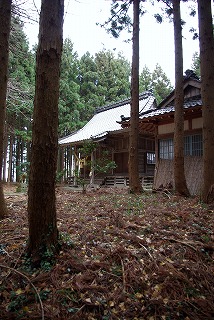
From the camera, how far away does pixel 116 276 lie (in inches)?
108

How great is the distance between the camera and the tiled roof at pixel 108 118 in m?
19.4

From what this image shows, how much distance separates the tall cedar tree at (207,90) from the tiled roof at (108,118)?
12.9 metres

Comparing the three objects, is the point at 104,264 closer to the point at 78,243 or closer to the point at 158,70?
the point at 78,243

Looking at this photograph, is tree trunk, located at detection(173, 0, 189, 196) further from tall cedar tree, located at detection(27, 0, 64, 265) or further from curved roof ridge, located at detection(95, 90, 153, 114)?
A: curved roof ridge, located at detection(95, 90, 153, 114)

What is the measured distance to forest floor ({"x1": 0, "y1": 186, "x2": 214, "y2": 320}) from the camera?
7.49 ft

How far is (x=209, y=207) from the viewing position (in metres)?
5.31

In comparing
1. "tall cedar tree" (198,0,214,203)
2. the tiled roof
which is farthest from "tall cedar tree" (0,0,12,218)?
the tiled roof

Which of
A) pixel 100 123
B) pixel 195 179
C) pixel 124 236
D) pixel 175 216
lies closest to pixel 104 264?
pixel 124 236

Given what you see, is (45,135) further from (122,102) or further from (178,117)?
(122,102)

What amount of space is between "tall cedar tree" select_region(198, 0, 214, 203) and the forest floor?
1901 millimetres

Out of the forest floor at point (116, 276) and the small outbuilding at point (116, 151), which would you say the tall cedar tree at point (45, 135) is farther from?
the small outbuilding at point (116, 151)

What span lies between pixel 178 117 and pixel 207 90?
72.0 inches

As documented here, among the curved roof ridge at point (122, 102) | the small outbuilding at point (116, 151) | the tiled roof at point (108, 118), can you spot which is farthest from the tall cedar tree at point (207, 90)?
the curved roof ridge at point (122, 102)

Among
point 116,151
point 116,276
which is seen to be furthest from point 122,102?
point 116,276
